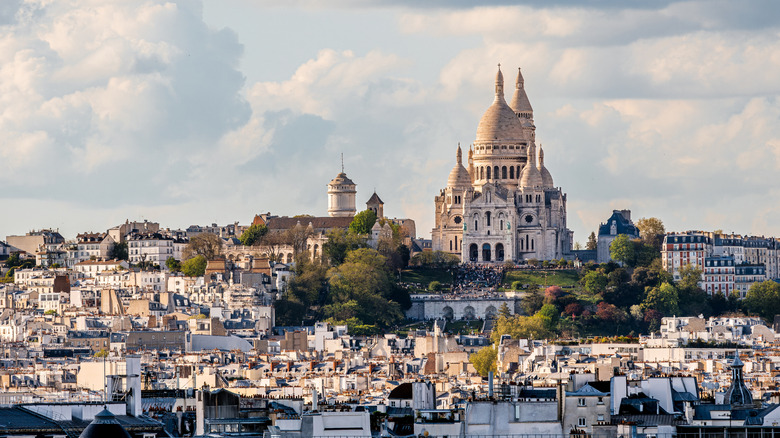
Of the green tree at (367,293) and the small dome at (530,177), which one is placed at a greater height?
the small dome at (530,177)

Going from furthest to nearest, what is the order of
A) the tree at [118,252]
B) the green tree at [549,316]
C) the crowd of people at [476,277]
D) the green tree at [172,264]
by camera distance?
the tree at [118,252] → the green tree at [172,264] → the crowd of people at [476,277] → the green tree at [549,316]

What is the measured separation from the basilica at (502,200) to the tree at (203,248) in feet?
49.8

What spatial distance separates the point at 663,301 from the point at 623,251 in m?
11.9

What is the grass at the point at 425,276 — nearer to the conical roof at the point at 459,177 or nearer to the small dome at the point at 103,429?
the conical roof at the point at 459,177

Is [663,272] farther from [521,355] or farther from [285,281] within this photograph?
[521,355]

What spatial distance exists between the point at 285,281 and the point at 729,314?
28.6m

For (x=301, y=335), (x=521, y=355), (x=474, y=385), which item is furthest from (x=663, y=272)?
(x=474, y=385)

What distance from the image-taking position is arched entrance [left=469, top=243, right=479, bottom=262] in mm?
167875

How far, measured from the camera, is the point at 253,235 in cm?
17888

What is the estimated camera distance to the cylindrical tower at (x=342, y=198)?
18938 centimetres

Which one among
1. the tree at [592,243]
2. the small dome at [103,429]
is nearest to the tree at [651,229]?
the tree at [592,243]

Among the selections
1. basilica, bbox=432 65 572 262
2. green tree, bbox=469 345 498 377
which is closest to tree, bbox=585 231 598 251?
basilica, bbox=432 65 572 262

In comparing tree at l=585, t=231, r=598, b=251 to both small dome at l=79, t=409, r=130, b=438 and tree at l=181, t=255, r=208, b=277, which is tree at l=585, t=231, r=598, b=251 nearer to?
tree at l=181, t=255, r=208, b=277

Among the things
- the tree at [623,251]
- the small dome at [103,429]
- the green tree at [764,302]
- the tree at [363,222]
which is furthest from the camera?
the tree at [363,222]
